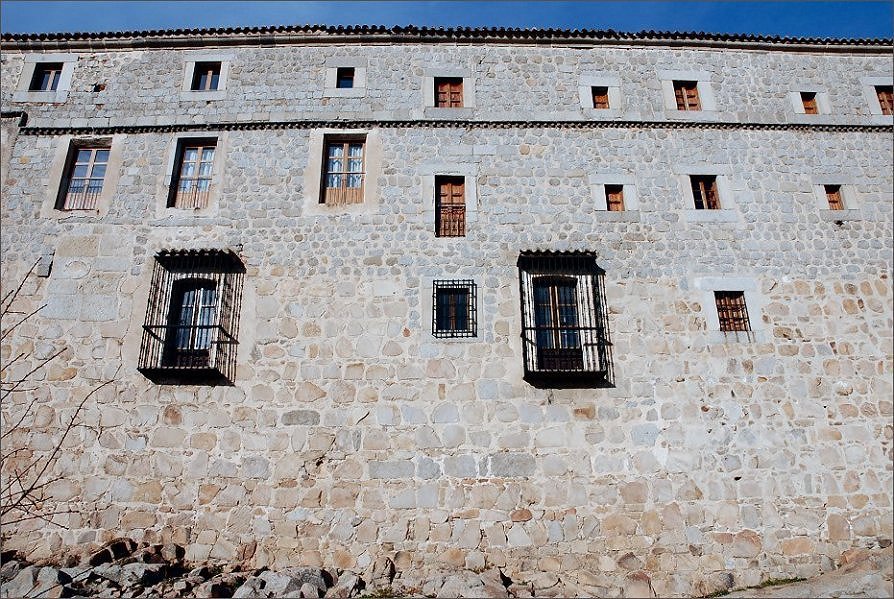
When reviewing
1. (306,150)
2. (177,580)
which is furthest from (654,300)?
(177,580)

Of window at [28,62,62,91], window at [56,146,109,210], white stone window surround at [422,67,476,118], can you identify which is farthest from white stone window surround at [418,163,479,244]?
window at [28,62,62,91]

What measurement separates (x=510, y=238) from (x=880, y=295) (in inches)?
256

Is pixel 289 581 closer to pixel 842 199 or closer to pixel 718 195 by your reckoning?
pixel 718 195

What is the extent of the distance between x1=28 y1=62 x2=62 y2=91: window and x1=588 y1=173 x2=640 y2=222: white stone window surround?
10.9 m

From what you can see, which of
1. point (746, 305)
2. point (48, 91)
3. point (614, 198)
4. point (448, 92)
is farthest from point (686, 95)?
point (48, 91)

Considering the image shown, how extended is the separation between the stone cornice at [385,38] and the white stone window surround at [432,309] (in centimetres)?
518

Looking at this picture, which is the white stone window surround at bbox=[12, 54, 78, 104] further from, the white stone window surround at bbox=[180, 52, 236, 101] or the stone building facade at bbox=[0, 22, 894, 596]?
the white stone window surround at bbox=[180, 52, 236, 101]

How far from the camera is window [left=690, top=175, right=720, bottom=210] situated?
32.6 ft

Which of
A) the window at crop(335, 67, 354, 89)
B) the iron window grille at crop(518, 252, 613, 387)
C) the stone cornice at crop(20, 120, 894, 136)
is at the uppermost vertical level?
the window at crop(335, 67, 354, 89)

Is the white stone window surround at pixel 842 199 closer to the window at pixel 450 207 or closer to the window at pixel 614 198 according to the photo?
the window at pixel 614 198

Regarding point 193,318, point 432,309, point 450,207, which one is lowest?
point 193,318

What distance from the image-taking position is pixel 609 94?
1065 cm

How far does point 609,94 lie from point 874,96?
18.0 feet

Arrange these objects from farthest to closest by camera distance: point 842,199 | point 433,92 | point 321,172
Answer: point 433,92, point 842,199, point 321,172
